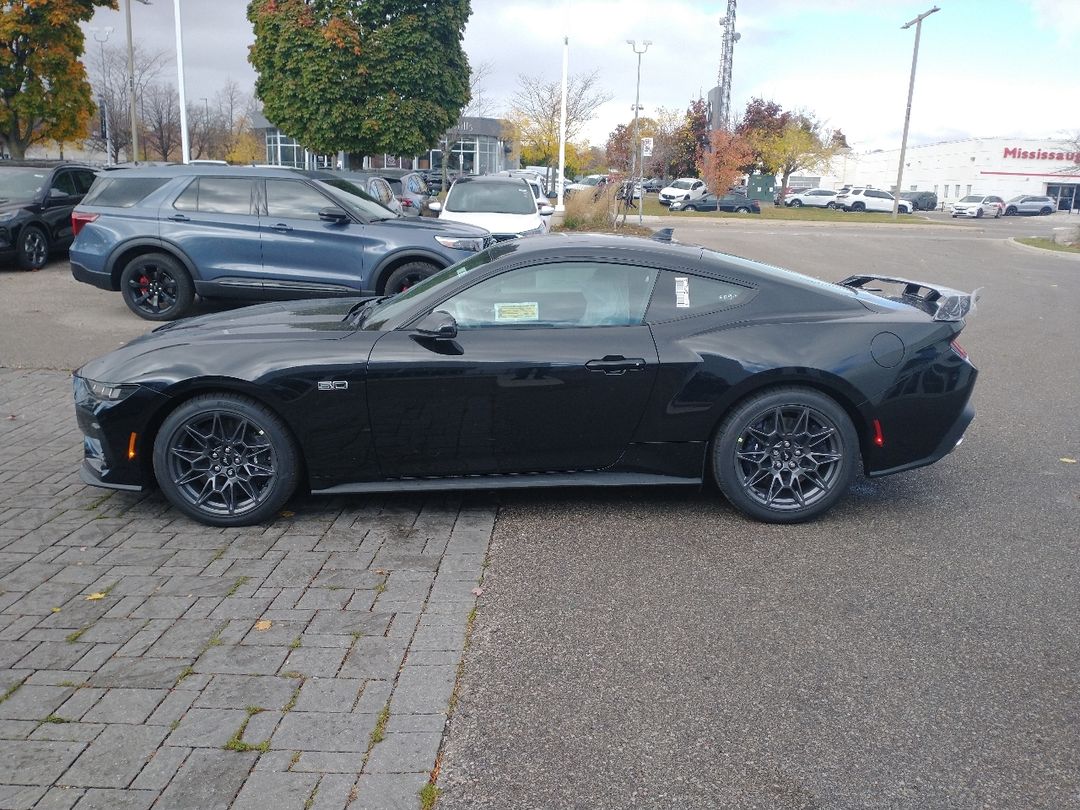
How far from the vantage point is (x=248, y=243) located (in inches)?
412

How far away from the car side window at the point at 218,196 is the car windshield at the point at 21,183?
5963mm

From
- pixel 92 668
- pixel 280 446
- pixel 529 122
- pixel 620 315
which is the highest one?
pixel 529 122

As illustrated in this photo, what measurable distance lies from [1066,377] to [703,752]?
7.43 meters

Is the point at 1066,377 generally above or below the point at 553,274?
below

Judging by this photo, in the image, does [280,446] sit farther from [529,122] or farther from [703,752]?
[529,122]

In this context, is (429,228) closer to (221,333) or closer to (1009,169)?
(221,333)

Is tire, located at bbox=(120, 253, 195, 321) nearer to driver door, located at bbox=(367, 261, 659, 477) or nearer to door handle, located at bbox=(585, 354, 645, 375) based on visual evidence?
driver door, located at bbox=(367, 261, 659, 477)

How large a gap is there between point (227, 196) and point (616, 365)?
7.35 metres

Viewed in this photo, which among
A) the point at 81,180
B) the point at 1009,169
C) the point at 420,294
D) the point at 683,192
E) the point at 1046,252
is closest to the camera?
the point at 420,294

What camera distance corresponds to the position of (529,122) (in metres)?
56.8

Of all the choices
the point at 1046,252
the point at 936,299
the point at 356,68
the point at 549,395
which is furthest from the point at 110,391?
the point at 1046,252

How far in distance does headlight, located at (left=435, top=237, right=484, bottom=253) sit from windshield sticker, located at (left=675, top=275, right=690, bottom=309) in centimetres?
560

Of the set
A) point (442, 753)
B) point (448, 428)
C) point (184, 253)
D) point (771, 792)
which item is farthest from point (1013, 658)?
point (184, 253)

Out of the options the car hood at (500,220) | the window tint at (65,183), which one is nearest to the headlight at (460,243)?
the car hood at (500,220)
